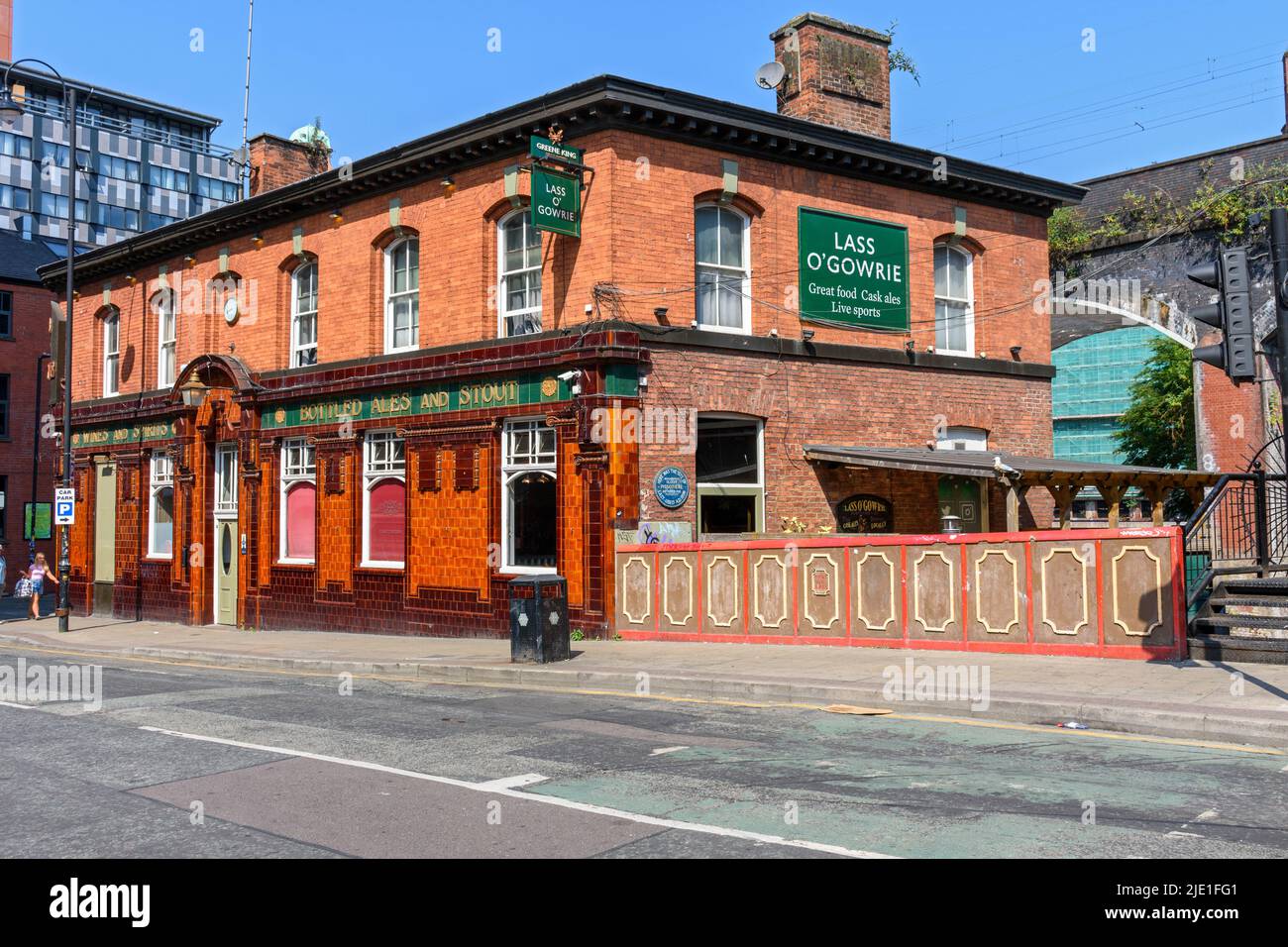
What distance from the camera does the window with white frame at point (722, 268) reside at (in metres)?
18.5

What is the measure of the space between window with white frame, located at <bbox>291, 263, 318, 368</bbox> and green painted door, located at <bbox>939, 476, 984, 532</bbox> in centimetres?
1281

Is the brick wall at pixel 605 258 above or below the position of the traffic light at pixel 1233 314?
above

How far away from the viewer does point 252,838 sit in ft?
20.4

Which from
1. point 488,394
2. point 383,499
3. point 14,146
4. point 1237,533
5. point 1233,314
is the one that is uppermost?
point 14,146

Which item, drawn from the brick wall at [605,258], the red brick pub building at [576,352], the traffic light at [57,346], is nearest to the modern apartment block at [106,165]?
the traffic light at [57,346]

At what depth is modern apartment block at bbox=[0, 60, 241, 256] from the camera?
3445 inches

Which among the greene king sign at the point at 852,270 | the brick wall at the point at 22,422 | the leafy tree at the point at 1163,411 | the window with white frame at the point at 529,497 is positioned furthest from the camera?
the brick wall at the point at 22,422

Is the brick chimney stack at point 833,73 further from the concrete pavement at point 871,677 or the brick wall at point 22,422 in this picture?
the brick wall at point 22,422

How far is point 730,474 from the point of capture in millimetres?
18453

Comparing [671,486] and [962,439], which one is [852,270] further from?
[671,486]

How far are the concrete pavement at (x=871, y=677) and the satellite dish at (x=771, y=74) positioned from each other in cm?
1153

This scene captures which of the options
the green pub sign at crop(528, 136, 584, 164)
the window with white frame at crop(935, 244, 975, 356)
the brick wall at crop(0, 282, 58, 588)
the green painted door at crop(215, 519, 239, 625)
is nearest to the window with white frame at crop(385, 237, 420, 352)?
the green pub sign at crop(528, 136, 584, 164)

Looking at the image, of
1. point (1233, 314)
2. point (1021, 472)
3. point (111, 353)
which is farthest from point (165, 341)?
point (1233, 314)

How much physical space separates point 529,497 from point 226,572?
9994 mm
